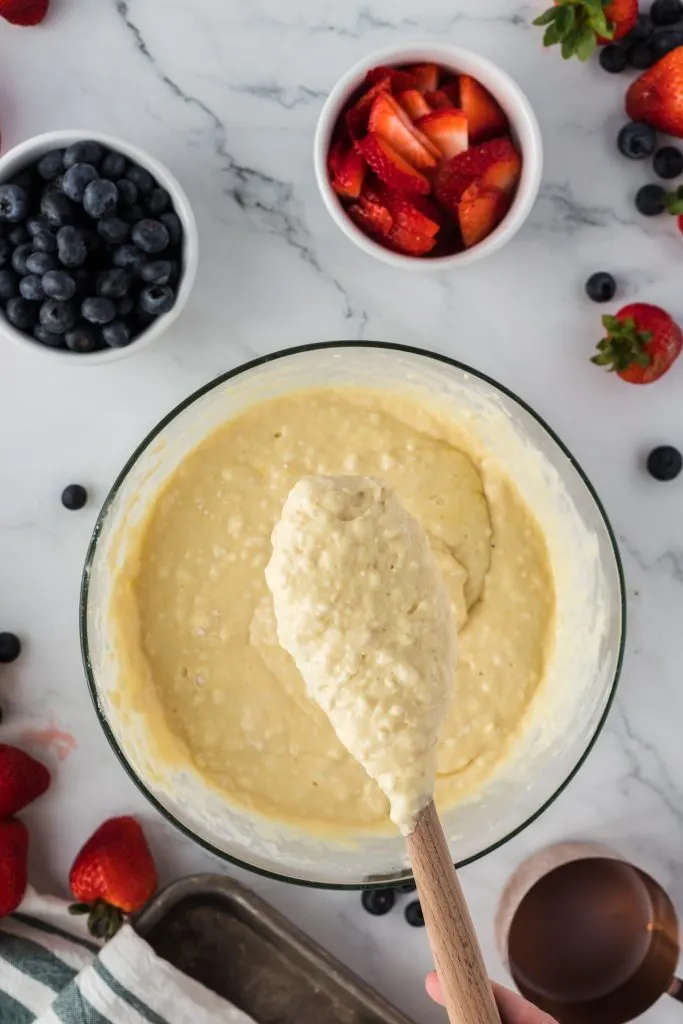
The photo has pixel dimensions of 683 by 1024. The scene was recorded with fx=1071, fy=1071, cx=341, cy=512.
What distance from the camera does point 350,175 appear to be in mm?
1978

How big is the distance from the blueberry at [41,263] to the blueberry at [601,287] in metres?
1.03

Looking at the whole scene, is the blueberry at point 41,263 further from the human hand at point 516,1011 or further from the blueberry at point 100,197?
the human hand at point 516,1011

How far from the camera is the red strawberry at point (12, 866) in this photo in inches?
82.4

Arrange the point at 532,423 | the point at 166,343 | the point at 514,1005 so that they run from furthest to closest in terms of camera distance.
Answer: the point at 166,343 < the point at 532,423 < the point at 514,1005

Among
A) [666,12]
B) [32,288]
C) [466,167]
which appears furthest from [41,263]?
[666,12]

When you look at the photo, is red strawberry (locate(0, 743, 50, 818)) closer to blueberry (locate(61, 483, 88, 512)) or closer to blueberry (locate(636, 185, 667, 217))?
blueberry (locate(61, 483, 88, 512))

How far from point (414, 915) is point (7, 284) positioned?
1.46 metres

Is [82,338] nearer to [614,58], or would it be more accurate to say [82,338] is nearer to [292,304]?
[292,304]

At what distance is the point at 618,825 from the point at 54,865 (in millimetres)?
1157

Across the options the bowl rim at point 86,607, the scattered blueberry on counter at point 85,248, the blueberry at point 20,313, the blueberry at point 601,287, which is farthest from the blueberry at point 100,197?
the blueberry at point 601,287

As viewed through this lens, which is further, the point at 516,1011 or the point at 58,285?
the point at 58,285

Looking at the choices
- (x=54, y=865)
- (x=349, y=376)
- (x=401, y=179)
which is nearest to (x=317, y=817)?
(x=54, y=865)

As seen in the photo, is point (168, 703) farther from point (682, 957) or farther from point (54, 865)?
point (682, 957)

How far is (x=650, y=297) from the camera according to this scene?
2146 mm
